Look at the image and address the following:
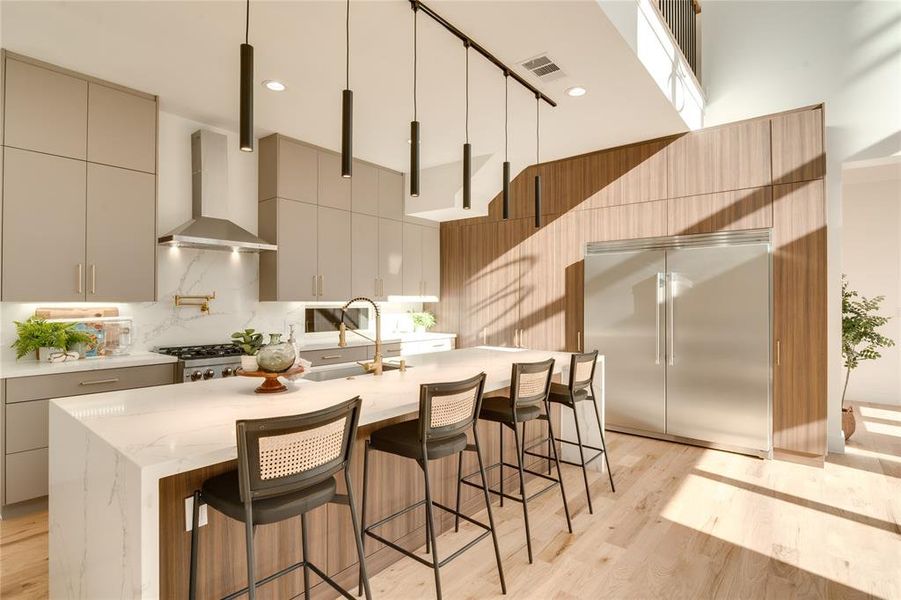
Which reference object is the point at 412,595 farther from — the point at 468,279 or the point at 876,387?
the point at 876,387

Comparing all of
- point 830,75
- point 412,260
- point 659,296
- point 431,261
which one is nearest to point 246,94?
point 659,296

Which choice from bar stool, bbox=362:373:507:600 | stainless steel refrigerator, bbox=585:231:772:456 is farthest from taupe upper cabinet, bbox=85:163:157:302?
stainless steel refrigerator, bbox=585:231:772:456

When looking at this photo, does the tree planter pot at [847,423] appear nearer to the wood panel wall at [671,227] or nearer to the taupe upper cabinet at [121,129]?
the wood panel wall at [671,227]

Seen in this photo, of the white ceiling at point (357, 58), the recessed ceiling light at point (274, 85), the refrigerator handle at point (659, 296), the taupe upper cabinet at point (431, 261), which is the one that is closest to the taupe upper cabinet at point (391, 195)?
the taupe upper cabinet at point (431, 261)

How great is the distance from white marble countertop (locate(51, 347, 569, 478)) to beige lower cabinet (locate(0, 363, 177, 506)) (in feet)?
4.10

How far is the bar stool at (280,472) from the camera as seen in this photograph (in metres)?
1.44

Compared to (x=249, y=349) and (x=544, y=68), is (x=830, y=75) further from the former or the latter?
(x=249, y=349)

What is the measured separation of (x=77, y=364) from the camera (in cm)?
319

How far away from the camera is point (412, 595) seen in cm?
221

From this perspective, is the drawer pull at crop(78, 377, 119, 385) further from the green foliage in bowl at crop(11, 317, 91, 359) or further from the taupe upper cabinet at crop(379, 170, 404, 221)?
the taupe upper cabinet at crop(379, 170, 404, 221)

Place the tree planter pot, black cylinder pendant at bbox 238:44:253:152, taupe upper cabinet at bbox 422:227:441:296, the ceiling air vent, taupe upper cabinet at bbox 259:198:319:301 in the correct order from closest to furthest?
1. black cylinder pendant at bbox 238:44:253:152
2. the ceiling air vent
3. the tree planter pot
4. taupe upper cabinet at bbox 259:198:319:301
5. taupe upper cabinet at bbox 422:227:441:296

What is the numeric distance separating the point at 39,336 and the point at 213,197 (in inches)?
65.6

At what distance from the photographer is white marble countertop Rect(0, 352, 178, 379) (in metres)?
2.96

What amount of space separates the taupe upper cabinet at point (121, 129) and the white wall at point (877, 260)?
7.55 meters
